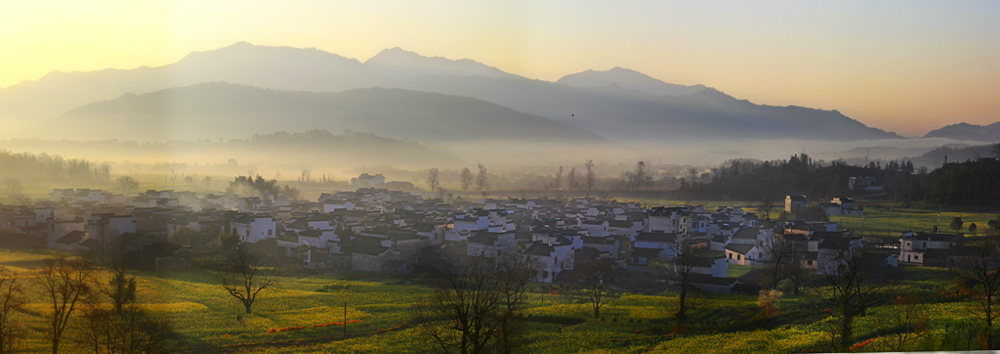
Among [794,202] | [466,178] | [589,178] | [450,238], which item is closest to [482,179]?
[466,178]

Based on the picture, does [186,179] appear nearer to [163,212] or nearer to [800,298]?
[163,212]

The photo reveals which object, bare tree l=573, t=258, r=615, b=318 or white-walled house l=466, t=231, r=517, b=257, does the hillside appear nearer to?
white-walled house l=466, t=231, r=517, b=257

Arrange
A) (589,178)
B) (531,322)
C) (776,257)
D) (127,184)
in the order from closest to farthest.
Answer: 1. (531,322)
2. (776,257)
3. (127,184)
4. (589,178)

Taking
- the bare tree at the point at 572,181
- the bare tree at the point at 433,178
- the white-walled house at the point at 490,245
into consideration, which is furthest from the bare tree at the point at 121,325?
the bare tree at the point at 433,178

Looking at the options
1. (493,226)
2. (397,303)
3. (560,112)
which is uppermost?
(560,112)

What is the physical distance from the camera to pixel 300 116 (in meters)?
31.3

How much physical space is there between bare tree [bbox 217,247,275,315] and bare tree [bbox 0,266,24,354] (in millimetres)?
2390

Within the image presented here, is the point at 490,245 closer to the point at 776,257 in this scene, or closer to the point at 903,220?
the point at 776,257

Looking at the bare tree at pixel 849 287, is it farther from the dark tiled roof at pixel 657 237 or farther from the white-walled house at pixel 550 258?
the white-walled house at pixel 550 258

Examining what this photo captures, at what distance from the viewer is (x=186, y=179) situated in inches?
899

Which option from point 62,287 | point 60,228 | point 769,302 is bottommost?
point 769,302

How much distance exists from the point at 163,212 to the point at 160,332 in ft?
28.7

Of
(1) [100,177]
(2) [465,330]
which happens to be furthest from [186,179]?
(2) [465,330]

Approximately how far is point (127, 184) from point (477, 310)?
16185 millimetres
